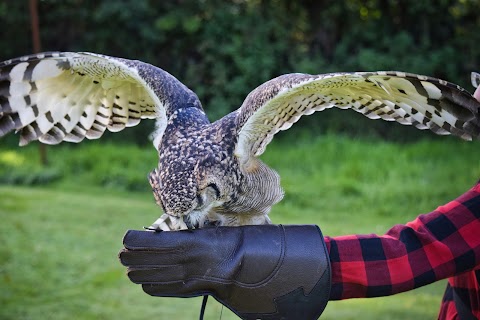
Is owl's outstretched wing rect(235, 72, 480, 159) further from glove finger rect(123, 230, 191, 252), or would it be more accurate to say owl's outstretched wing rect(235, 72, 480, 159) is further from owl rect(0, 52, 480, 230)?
glove finger rect(123, 230, 191, 252)

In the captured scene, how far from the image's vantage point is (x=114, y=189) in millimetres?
8453

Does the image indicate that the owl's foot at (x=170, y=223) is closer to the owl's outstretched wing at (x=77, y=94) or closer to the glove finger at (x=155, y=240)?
the glove finger at (x=155, y=240)

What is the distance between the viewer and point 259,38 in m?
11.1

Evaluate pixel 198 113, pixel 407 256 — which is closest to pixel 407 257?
pixel 407 256

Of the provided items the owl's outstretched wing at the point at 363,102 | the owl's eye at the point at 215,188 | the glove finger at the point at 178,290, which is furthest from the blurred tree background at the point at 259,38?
the glove finger at the point at 178,290

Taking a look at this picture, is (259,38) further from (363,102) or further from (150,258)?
(150,258)

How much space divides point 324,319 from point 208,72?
6761 millimetres

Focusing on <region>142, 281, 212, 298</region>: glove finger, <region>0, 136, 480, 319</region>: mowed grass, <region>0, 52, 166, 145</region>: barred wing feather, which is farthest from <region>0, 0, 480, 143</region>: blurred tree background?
<region>142, 281, 212, 298</region>: glove finger

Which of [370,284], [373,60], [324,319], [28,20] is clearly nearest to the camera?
[370,284]

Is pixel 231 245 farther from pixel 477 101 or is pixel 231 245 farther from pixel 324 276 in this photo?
pixel 477 101

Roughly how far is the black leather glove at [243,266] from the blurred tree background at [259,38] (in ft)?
27.2

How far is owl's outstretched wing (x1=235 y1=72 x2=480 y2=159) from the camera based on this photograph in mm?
2291

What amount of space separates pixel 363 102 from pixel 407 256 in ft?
2.82

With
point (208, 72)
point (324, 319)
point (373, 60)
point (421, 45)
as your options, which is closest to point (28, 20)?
point (208, 72)
